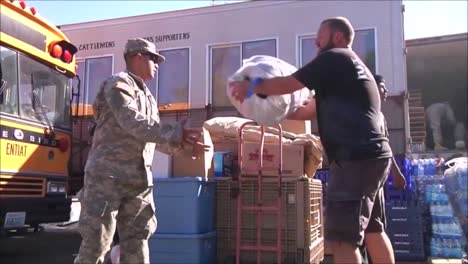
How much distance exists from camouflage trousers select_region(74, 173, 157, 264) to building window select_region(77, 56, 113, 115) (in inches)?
267

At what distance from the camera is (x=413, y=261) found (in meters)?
6.19

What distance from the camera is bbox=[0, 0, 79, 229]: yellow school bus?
19.3 ft

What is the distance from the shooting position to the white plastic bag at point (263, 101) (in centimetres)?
303

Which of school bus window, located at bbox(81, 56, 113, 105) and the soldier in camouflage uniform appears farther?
school bus window, located at bbox(81, 56, 113, 105)

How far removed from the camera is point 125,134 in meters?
3.29

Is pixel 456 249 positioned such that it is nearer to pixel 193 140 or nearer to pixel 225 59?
pixel 193 140

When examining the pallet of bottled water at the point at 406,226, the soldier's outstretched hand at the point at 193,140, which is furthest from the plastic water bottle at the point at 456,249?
the soldier's outstretched hand at the point at 193,140

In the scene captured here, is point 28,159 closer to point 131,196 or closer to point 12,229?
point 12,229

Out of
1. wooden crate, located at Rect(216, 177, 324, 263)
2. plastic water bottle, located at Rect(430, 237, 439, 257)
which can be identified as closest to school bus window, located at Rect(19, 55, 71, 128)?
wooden crate, located at Rect(216, 177, 324, 263)

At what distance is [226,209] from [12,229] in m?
2.68

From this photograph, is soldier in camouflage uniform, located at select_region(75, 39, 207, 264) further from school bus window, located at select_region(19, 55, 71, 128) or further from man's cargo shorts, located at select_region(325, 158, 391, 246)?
school bus window, located at select_region(19, 55, 71, 128)

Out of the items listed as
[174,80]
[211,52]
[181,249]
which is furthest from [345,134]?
[174,80]

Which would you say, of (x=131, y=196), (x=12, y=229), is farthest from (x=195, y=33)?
(x=131, y=196)

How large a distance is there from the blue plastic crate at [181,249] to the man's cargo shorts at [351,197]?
211cm
